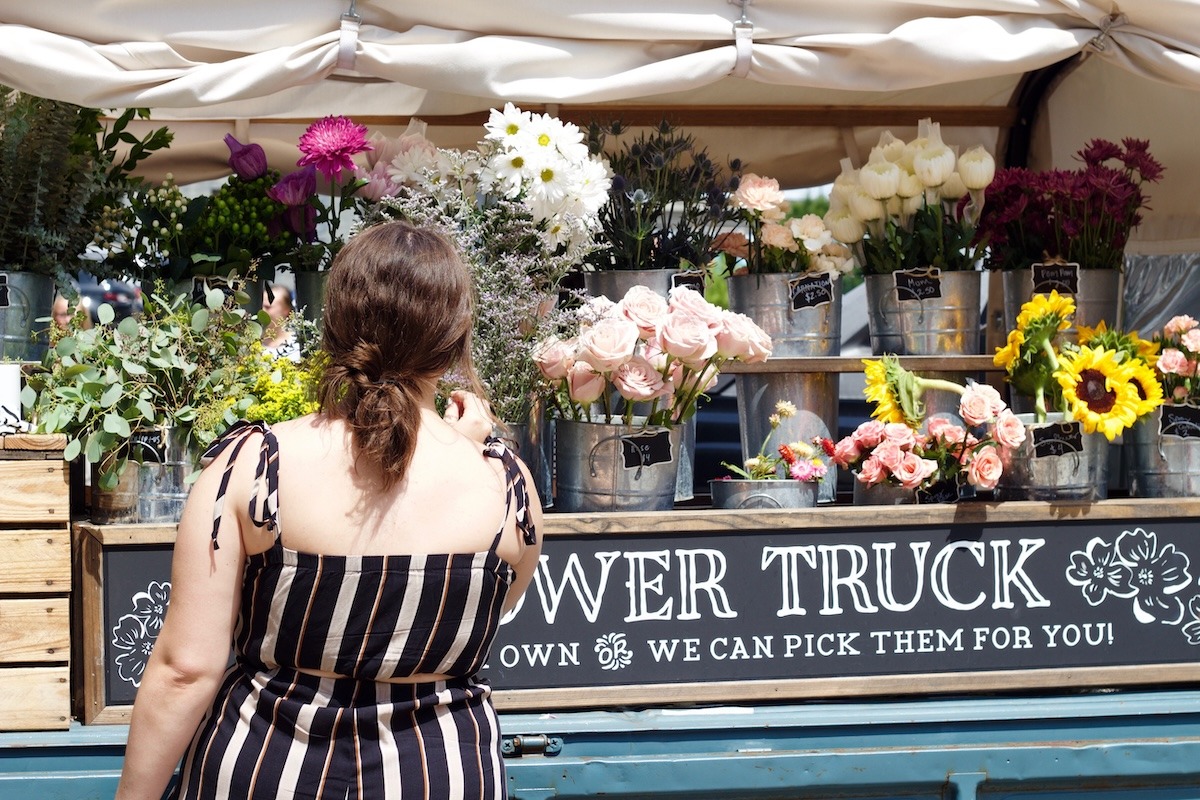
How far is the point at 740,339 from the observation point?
2217mm

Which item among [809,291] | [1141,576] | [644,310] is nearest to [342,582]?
Answer: [644,310]

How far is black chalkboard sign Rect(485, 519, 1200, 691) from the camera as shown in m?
2.23

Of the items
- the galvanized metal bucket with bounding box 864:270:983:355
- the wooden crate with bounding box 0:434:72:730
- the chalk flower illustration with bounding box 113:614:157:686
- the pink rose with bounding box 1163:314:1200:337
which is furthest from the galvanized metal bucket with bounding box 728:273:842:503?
the wooden crate with bounding box 0:434:72:730

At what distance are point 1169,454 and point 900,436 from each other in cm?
59

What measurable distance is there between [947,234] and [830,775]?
1179mm

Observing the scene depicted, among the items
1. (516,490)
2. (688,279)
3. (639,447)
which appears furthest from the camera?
(688,279)

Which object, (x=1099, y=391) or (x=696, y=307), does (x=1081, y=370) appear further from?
(x=696, y=307)

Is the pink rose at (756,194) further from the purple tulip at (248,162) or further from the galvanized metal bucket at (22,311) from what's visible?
the galvanized metal bucket at (22,311)

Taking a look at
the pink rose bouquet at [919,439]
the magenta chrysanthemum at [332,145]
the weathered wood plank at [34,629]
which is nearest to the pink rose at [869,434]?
the pink rose bouquet at [919,439]

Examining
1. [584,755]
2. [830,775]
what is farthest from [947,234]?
[584,755]

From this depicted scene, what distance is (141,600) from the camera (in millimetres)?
2123

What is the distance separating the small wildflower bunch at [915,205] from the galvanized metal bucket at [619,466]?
69 cm

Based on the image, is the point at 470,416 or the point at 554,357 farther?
the point at 554,357

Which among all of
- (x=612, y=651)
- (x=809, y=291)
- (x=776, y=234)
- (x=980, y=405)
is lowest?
(x=612, y=651)
